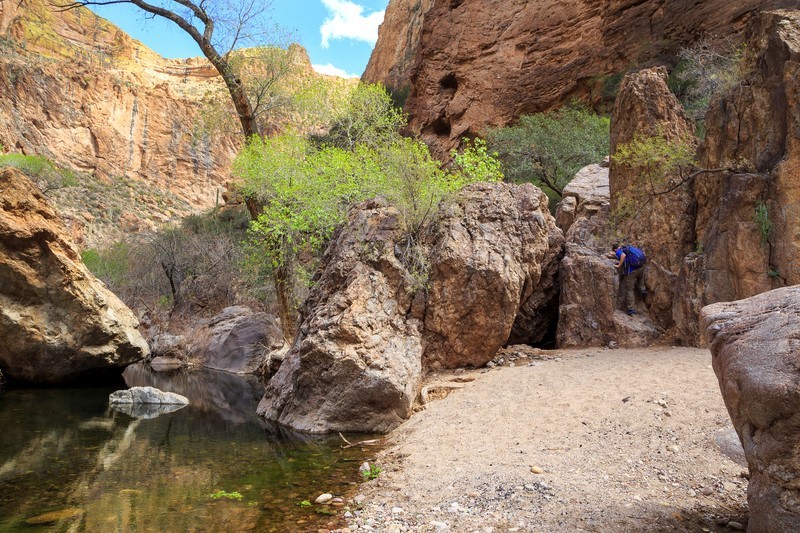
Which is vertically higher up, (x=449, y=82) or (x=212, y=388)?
(x=449, y=82)

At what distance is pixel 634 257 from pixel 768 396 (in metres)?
8.11

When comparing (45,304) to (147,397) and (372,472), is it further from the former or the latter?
(372,472)

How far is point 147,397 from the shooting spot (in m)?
10.4

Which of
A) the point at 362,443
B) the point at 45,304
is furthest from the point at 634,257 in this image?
the point at 45,304

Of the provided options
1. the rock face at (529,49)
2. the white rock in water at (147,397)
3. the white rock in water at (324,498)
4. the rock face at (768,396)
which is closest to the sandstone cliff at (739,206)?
the rock face at (768,396)

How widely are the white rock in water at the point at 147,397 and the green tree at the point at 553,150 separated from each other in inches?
567

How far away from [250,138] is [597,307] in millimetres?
9106

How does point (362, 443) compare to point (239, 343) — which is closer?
point (362, 443)

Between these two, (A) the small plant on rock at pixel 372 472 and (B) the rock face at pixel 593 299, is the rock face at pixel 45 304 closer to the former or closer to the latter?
(A) the small plant on rock at pixel 372 472

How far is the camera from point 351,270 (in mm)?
8945

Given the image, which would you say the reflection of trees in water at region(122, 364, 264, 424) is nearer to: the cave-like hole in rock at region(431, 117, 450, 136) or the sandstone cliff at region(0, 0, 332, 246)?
the cave-like hole in rock at region(431, 117, 450, 136)

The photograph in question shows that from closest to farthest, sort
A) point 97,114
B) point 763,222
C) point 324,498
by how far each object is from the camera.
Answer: point 324,498, point 763,222, point 97,114

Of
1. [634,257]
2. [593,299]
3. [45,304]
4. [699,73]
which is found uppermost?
[699,73]

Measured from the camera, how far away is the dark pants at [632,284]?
10.6m
